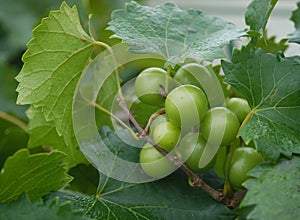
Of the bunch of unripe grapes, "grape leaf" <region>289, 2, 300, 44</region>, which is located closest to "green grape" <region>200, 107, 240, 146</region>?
the bunch of unripe grapes

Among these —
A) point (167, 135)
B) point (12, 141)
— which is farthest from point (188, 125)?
point (12, 141)

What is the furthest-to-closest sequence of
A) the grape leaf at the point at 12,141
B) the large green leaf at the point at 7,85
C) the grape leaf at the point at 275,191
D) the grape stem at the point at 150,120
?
the large green leaf at the point at 7,85, the grape leaf at the point at 12,141, the grape stem at the point at 150,120, the grape leaf at the point at 275,191

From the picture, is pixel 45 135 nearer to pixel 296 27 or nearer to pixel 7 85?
pixel 296 27

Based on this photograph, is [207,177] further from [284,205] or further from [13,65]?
[13,65]

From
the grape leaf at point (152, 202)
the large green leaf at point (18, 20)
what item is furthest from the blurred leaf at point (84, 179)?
the large green leaf at point (18, 20)

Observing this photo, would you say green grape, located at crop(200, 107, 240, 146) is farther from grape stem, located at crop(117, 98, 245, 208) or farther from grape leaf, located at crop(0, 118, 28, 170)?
grape leaf, located at crop(0, 118, 28, 170)

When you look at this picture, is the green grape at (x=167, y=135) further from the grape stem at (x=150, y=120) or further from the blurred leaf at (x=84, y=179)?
the blurred leaf at (x=84, y=179)
